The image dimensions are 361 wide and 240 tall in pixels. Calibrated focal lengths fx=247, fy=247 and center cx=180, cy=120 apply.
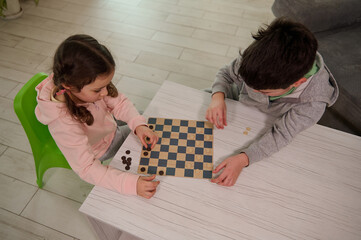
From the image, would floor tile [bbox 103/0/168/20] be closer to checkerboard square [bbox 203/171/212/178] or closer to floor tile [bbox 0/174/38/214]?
floor tile [bbox 0/174/38/214]

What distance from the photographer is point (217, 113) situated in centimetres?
123

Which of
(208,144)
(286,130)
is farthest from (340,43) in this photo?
(208,144)

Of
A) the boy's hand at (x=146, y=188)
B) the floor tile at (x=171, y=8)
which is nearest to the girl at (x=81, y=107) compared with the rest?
the boy's hand at (x=146, y=188)

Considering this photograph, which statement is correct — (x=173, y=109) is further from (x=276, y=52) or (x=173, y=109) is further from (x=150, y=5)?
(x=150, y=5)

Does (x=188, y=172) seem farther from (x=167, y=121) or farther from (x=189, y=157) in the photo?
(x=167, y=121)

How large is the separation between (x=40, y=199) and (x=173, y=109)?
1.26m

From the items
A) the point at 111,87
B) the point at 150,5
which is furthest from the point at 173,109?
the point at 150,5

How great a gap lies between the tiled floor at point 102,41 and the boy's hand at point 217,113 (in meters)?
1.17

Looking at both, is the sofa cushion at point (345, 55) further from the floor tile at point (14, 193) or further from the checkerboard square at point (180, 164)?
the floor tile at point (14, 193)

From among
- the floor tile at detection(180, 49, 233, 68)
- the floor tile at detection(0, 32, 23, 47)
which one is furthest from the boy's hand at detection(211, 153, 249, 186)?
the floor tile at detection(0, 32, 23, 47)

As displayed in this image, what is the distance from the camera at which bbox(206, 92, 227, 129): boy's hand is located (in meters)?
1.22

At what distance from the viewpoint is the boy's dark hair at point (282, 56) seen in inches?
37.3

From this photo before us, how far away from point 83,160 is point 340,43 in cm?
197

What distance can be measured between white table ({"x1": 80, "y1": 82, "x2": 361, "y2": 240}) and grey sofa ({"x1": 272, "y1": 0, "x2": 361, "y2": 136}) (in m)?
0.57
